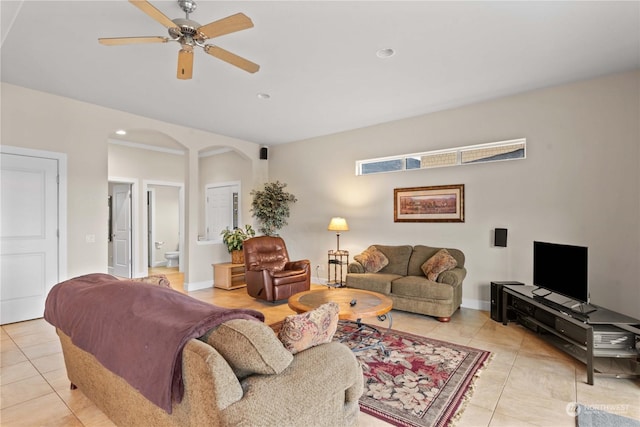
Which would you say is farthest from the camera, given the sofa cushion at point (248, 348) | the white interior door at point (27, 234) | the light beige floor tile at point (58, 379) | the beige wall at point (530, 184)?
the white interior door at point (27, 234)

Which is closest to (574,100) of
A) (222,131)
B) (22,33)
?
(222,131)

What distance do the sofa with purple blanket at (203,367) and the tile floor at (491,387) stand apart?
0.69 m

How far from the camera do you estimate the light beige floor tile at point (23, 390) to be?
2.36 m

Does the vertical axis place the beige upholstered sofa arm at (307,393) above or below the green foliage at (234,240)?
below

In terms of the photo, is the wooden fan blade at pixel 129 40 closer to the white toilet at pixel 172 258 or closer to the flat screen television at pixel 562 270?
the flat screen television at pixel 562 270

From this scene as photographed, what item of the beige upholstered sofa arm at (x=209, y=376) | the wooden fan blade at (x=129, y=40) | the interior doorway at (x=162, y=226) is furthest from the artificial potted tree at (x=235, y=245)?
the beige upholstered sofa arm at (x=209, y=376)

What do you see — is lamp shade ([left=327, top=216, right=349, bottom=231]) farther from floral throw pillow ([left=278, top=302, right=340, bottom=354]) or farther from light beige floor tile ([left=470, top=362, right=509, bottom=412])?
floral throw pillow ([left=278, top=302, right=340, bottom=354])

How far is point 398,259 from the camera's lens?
4.91 meters

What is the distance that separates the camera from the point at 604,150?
370cm

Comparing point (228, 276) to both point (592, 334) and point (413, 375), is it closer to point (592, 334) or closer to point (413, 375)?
point (413, 375)

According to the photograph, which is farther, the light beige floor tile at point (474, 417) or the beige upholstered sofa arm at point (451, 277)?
the beige upholstered sofa arm at point (451, 277)

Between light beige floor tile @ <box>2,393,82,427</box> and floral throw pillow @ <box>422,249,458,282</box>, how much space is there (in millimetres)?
3783

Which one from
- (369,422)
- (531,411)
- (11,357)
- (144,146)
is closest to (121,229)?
(144,146)

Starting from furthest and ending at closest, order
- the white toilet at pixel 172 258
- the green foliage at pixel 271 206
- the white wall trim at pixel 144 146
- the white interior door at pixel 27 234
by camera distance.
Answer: the white toilet at pixel 172 258 < the white wall trim at pixel 144 146 < the green foliage at pixel 271 206 < the white interior door at pixel 27 234
